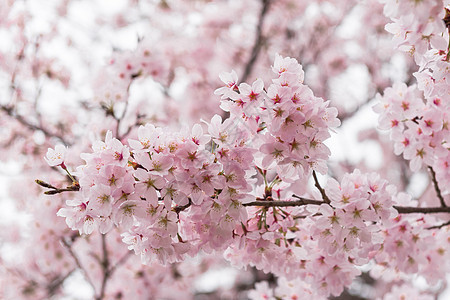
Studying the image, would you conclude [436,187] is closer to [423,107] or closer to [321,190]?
[423,107]

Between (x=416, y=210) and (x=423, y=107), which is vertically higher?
(x=423, y=107)

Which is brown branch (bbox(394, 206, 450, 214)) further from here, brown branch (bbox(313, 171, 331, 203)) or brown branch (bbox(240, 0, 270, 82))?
brown branch (bbox(240, 0, 270, 82))

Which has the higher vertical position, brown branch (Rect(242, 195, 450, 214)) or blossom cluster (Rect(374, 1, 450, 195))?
blossom cluster (Rect(374, 1, 450, 195))

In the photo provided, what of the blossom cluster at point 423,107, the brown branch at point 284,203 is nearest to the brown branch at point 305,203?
the brown branch at point 284,203

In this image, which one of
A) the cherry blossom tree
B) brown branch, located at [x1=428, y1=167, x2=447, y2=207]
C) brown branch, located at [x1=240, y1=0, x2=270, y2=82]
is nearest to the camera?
the cherry blossom tree

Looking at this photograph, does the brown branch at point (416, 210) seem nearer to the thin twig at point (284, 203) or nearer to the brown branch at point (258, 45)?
the thin twig at point (284, 203)

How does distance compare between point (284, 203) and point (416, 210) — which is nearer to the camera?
point (284, 203)

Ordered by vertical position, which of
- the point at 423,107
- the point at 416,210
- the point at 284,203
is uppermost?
the point at 423,107

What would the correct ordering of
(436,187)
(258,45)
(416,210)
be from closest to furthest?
(416,210), (436,187), (258,45)

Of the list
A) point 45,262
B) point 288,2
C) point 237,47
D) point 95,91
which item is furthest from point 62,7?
point 45,262

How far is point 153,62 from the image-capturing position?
143 inches

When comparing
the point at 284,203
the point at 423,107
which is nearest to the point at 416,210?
the point at 423,107

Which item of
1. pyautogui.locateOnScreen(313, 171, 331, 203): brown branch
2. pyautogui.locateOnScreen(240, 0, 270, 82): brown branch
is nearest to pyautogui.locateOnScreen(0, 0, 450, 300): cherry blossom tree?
pyautogui.locateOnScreen(313, 171, 331, 203): brown branch

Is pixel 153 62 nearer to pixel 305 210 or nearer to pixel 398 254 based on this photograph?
pixel 305 210
